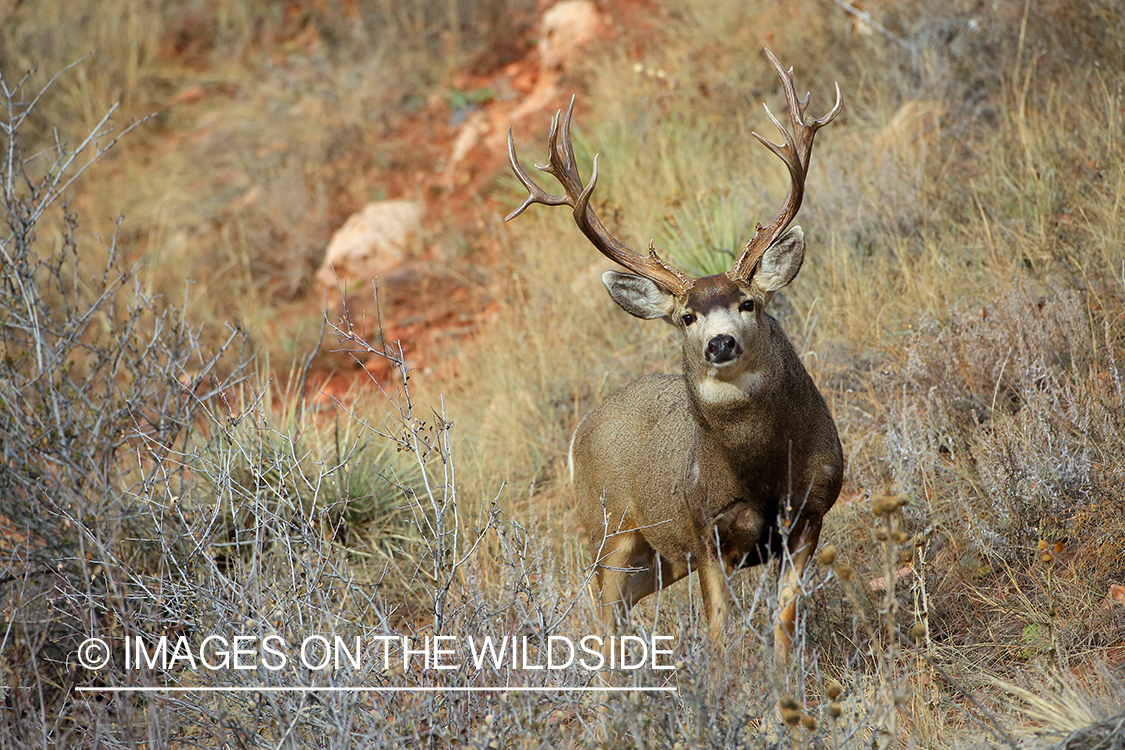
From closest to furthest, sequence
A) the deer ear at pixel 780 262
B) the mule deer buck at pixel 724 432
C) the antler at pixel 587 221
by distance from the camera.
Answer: the mule deer buck at pixel 724 432, the deer ear at pixel 780 262, the antler at pixel 587 221

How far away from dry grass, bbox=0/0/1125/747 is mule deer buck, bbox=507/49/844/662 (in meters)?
0.36

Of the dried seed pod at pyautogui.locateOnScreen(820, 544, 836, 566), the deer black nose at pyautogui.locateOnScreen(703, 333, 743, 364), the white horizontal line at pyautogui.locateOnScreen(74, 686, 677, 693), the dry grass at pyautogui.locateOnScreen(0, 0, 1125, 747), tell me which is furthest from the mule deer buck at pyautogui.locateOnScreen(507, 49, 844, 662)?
the dried seed pod at pyautogui.locateOnScreen(820, 544, 836, 566)

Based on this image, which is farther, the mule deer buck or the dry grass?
the mule deer buck

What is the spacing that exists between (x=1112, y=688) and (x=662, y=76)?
8465 millimetres

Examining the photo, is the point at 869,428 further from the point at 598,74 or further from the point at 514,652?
the point at 598,74

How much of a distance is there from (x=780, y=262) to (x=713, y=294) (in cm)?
41

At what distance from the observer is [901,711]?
3.88 m

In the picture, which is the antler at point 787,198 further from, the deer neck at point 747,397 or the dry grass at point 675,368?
the dry grass at point 675,368

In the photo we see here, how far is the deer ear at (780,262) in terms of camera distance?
14.7 feet

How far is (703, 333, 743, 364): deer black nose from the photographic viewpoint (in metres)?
4.07

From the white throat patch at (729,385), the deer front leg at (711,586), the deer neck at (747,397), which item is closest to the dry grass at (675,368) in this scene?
the deer front leg at (711,586)

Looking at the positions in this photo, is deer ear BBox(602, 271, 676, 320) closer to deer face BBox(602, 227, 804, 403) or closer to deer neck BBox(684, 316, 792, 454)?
deer face BBox(602, 227, 804, 403)

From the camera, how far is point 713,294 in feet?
14.2

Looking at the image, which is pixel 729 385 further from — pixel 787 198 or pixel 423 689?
pixel 423 689
